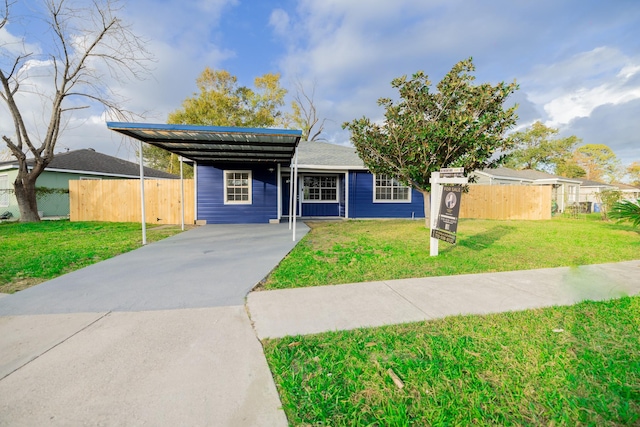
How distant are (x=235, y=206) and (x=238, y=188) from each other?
2.49ft

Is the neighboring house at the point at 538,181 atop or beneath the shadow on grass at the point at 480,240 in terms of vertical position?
atop

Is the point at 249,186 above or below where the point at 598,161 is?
below

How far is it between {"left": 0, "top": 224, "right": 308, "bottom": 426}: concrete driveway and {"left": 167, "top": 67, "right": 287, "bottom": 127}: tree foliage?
22211mm

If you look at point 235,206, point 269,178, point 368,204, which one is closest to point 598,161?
point 368,204

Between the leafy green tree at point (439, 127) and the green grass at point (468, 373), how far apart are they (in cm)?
549

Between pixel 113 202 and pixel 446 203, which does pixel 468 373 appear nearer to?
pixel 446 203

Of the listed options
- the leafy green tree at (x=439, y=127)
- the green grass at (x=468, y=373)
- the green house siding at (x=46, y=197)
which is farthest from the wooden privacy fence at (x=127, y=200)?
the green grass at (x=468, y=373)

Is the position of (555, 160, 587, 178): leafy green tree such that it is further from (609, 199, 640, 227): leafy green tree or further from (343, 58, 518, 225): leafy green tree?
(343, 58, 518, 225): leafy green tree

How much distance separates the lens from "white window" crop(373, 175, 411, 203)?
13.3 meters

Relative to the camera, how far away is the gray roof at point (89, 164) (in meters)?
15.9

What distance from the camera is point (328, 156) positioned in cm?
1411

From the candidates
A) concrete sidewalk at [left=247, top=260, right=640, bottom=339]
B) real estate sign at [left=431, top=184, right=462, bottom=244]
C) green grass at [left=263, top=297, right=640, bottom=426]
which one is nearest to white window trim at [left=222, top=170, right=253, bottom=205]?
real estate sign at [left=431, top=184, right=462, bottom=244]

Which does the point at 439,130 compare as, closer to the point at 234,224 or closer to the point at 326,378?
the point at 326,378

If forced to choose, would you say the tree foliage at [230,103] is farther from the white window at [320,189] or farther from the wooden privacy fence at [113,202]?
the white window at [320,189]
